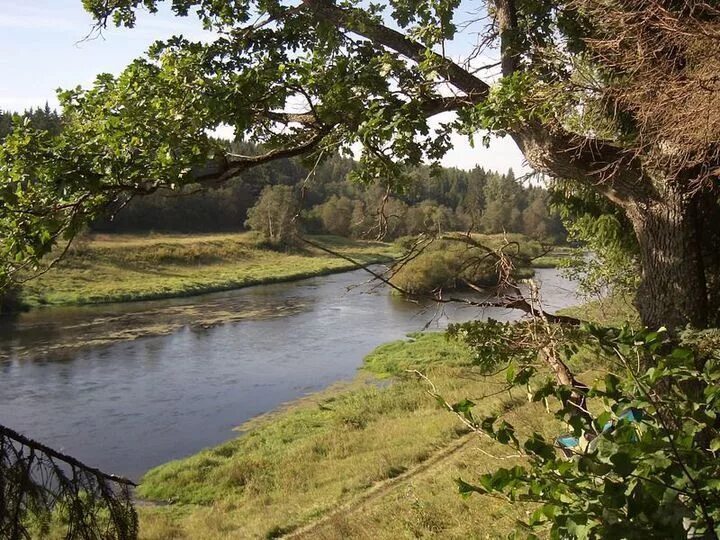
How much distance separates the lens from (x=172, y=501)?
1230 centimetres

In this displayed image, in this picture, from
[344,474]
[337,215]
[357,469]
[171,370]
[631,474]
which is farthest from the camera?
[337,215]

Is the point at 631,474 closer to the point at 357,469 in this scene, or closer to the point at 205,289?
the point at 357,469

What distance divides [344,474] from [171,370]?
10.9m

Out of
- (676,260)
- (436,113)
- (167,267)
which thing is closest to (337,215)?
(167,267)

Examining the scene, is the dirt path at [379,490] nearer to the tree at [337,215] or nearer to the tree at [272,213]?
the tree at [337,215]

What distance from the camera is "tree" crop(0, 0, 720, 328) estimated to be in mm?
4199

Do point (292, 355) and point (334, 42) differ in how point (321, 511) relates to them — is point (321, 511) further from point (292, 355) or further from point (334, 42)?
point (292, 355)

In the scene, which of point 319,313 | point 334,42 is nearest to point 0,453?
point 334,42

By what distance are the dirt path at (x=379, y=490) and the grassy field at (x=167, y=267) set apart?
87.5 ft

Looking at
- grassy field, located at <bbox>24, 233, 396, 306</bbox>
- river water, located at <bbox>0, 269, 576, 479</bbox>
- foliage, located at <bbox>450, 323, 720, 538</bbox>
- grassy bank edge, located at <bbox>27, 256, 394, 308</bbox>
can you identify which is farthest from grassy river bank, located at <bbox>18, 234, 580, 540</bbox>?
grassy field, located at <bbox>24, 233, 396, 306</bbox>

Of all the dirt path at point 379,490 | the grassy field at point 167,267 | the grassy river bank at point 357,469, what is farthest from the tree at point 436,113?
the grassy field at point 167,267

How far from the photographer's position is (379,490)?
10.3 meters

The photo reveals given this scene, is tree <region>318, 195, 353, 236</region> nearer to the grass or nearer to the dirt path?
the grass

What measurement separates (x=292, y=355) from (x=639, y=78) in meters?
19.1
